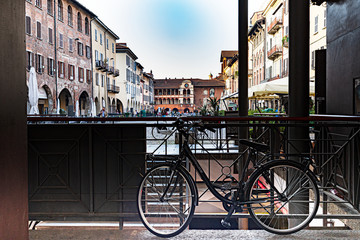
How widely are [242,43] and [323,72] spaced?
204 centimetres

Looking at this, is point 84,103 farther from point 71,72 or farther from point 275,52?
point 275,52

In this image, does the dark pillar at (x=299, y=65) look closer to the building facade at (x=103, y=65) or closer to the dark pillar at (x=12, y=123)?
the dark pillar at (x=12, y=123)

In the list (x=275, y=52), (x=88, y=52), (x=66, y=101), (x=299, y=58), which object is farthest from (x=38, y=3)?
(x=299, y=58)

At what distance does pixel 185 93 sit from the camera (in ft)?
381

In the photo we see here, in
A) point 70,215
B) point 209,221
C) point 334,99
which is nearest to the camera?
point 70,215

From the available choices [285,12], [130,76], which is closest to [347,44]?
[285,12]

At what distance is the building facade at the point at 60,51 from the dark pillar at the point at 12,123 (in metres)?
24.3

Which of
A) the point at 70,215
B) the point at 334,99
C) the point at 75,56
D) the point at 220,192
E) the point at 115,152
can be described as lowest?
the point at 70,215

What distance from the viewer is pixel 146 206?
350 cm

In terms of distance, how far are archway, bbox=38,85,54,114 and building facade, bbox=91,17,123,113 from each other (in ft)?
39.2

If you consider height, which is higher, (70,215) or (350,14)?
(350,14)

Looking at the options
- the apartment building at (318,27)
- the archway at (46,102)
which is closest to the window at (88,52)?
the archway at (46,102)

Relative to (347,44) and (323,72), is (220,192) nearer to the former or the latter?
(347,44)

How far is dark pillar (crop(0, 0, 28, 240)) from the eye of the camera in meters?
1.41
